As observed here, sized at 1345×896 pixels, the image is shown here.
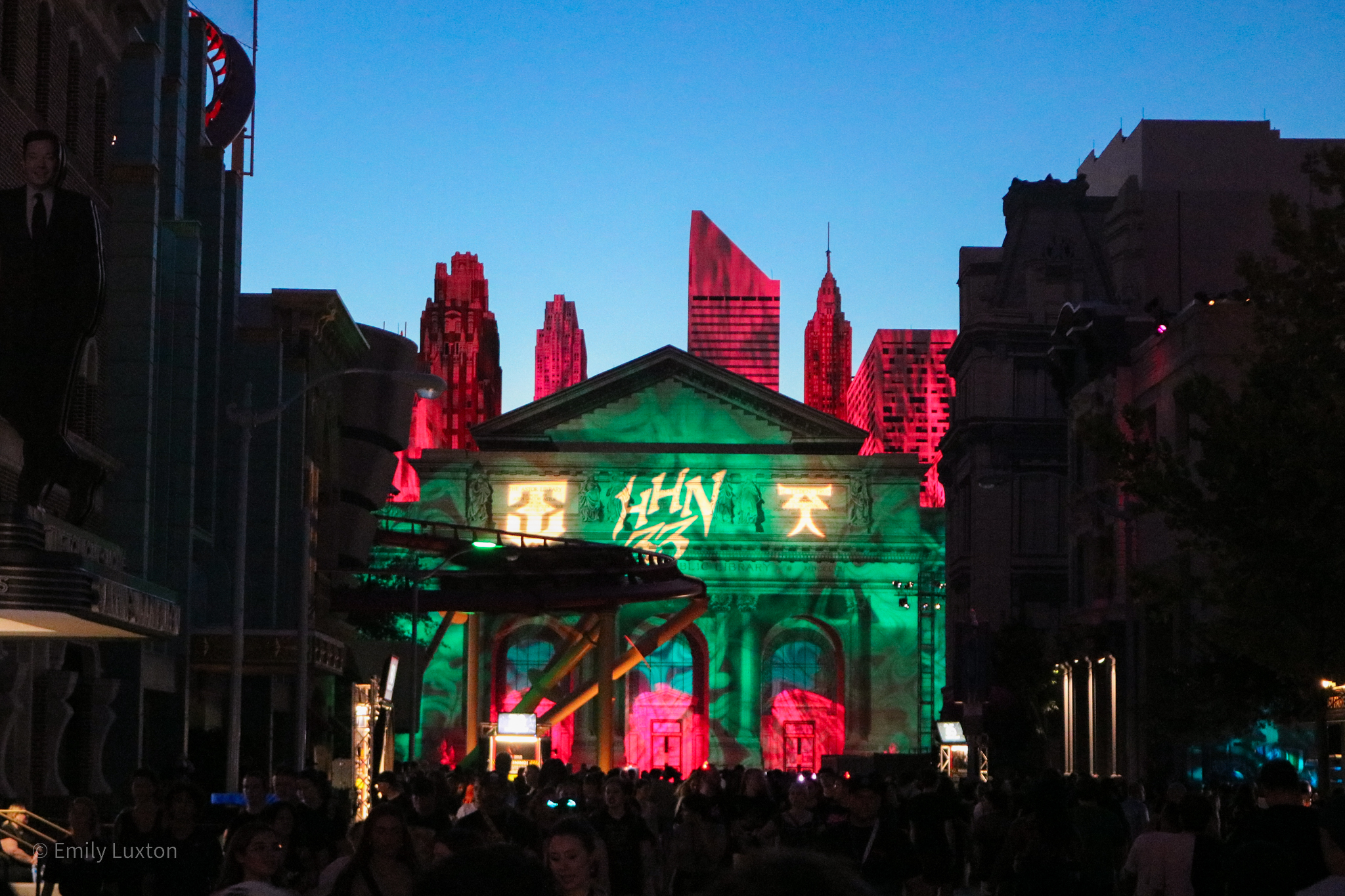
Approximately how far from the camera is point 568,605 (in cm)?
6031

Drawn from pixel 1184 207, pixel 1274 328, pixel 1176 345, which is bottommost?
pixel 1274 328

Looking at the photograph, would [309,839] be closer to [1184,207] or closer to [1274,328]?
[1274,328]

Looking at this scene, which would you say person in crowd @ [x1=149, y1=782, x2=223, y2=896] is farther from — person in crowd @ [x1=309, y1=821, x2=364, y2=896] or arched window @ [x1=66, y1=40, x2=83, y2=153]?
arched window @ [x1=66, y1=40, x2=83, y2=153]

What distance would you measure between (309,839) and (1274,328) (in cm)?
1621

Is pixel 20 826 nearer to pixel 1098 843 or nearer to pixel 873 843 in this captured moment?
pixel 873 843

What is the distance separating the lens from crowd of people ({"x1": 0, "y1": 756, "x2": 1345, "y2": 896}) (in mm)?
9773

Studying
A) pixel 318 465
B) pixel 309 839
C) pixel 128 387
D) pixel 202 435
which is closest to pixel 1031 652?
pixel 318 465

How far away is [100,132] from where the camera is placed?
32.8 metres

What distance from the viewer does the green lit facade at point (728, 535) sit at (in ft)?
352

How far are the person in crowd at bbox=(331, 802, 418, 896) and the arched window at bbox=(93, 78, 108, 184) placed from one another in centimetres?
2387

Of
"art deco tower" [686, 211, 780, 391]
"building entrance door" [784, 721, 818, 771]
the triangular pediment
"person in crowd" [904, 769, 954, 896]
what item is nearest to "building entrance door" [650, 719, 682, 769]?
"building entrance door" [784, 721, 818, 771]

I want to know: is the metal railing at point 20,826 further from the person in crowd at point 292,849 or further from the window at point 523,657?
the window at point 523,657

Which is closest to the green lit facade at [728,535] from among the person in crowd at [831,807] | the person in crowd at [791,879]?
the person in crowd at [831,807]

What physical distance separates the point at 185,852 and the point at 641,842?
4.27 metres
